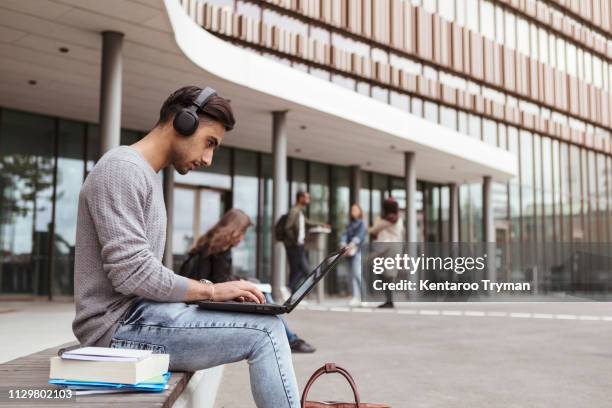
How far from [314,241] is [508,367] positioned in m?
7.92

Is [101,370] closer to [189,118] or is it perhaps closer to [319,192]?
[189,118]

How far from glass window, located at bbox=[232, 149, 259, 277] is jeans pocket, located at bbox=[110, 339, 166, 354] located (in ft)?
48.8

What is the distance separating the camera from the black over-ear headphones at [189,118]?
2.24 metres

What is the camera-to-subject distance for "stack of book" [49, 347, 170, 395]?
190cm

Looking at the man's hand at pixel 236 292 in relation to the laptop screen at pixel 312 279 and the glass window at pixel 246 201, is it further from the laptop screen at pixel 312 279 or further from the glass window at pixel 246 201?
the glass window at pixel 246 201

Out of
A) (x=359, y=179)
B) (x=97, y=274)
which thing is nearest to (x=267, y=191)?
(x=359, y=179)

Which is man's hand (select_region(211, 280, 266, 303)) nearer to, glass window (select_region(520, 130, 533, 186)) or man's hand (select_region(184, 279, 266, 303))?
man's hand (select_region(184, 279, 266, 303))

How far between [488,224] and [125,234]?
75.1ft

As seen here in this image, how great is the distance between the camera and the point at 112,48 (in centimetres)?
877

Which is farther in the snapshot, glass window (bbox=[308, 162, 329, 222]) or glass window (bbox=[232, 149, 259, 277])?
glass window (bbox=[308, 162, 329, 222])

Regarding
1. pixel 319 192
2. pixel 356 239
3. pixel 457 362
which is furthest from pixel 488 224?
pixel 457 362

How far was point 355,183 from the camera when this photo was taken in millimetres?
20172

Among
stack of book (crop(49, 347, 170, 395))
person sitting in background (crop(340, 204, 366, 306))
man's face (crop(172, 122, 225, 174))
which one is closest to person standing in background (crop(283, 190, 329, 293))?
person sitting in background (crop(340, 204, 366, 306))

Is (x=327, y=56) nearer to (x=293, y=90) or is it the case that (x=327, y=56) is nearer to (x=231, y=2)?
(x=231, y=2)
